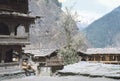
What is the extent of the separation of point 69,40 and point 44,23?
91.4 metres

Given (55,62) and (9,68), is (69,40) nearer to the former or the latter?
(55,62)

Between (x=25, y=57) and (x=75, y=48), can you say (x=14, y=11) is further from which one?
(x=75, y=48)

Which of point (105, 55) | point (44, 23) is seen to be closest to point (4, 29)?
point (105, 55)

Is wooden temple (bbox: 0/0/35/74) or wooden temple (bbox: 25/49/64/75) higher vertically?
wooden temple (bbox: 0/0/35/74)

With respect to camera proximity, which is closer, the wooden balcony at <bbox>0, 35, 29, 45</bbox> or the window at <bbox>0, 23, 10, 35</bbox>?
the wooden balcony at <bbox>0, 35, 29, 45</bbox>

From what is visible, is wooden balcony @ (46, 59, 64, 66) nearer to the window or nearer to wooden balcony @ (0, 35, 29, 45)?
the window

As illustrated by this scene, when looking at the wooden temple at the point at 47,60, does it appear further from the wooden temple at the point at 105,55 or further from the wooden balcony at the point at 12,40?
the wooden balcony at the point at 12,40

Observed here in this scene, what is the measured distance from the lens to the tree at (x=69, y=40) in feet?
196

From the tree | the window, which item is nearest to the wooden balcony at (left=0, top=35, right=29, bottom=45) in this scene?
the window

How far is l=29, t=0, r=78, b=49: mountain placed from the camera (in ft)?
445

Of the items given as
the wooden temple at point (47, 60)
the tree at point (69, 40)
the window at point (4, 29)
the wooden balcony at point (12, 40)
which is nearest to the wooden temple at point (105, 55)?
the tree at point (69, 40)

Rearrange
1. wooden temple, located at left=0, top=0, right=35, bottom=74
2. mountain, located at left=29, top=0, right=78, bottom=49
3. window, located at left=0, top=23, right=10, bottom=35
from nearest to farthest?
wooden temple, located at left=0, top=0, right=35, bottom=74, window, located at left=0, top=23, right=10, bottom=35, mountain, located at left=29, top=0, right=78, bottom=49

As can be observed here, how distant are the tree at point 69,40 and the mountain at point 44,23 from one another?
5572cm

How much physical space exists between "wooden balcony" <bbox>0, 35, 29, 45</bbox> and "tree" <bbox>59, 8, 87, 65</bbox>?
19.7m
